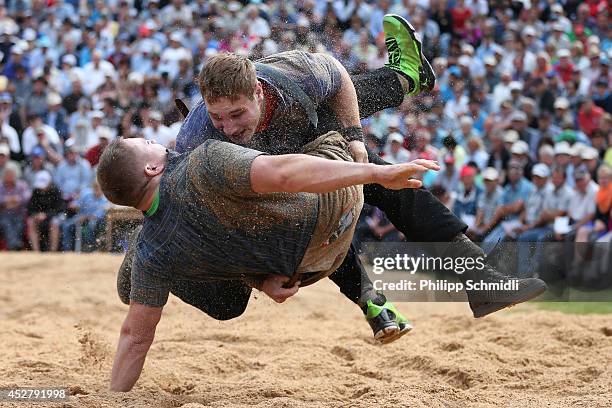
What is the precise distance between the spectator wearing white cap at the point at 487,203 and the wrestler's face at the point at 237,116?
578cm

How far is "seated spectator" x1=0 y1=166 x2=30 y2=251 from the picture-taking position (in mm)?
11398

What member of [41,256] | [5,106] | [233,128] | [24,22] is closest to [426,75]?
[233,128]

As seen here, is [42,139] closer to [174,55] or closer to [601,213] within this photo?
[174,55]

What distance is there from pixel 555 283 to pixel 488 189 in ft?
6.50

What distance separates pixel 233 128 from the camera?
13.7 feet

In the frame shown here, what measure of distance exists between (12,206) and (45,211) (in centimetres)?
38

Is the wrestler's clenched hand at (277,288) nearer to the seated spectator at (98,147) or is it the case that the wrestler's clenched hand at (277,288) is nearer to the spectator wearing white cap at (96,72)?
the seated spectator at (98,147)

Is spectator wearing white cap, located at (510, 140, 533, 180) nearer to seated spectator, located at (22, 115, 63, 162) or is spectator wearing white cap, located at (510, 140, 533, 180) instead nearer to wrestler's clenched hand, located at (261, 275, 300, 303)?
seated spectator, located at (22, 115, 63, 162)

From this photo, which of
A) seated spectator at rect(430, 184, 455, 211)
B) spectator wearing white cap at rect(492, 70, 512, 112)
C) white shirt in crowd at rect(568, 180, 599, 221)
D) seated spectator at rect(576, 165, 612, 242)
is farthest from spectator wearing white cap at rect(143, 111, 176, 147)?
seated spectator at rect(576, 165, 612, 242)

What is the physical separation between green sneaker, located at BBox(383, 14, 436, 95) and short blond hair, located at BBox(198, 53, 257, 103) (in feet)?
4.95

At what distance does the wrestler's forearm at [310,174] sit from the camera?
3.63m

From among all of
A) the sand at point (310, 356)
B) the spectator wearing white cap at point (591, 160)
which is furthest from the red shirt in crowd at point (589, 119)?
the sand at point (310, 356)

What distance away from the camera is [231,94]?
13.4 ft

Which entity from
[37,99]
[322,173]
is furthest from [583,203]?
[37,99]
